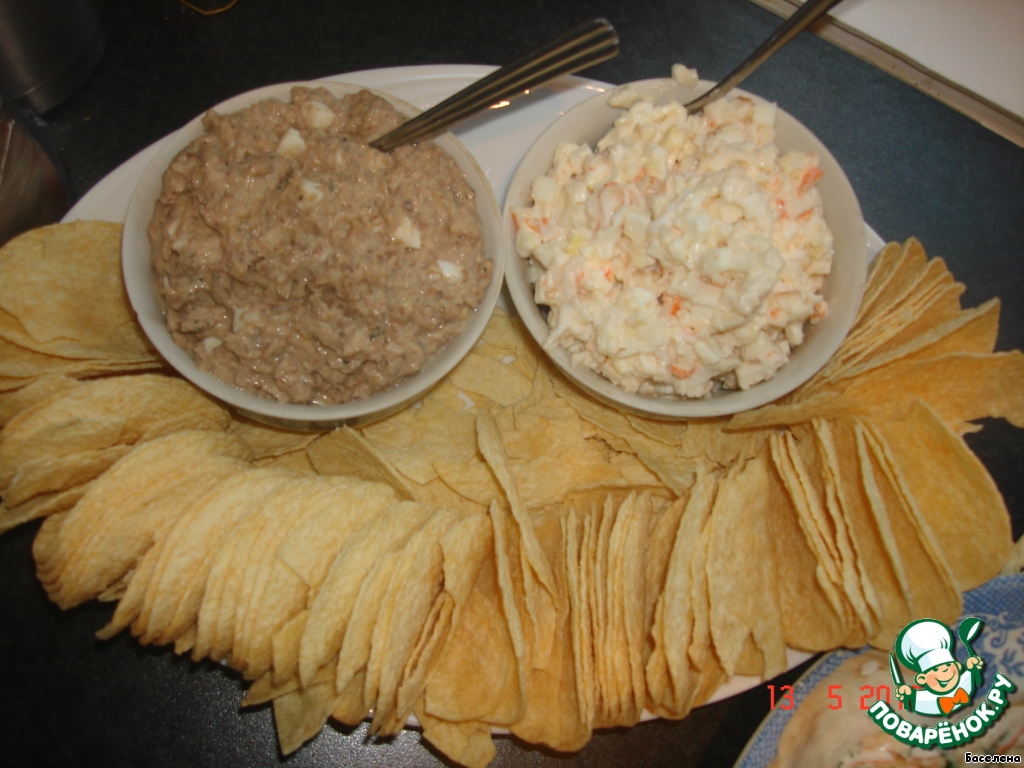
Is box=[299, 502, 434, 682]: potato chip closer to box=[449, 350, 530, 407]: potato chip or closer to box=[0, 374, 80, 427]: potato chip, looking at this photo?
box=[449, 350, 530, 407]: potato chip

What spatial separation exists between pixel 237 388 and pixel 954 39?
3.28m

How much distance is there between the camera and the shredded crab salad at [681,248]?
1.62 metres

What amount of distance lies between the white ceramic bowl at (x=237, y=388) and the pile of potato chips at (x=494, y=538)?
14cm

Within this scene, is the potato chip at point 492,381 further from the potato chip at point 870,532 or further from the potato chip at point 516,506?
the potato chip at point 870,532

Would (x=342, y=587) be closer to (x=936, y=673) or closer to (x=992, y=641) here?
(x=936, y=673)

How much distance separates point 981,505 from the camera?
5.51 ft

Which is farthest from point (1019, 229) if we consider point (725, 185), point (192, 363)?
point (192, 363)

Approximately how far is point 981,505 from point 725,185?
1.00 meters

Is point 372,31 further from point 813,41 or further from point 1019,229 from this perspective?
point 1019,229

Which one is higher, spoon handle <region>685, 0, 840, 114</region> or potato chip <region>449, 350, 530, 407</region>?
spoon handle <region>685, 0, 840, 114</region>

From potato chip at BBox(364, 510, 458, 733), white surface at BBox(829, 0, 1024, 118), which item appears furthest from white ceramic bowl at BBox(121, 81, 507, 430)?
white surface at BBox(829, 0, 1024, 118)

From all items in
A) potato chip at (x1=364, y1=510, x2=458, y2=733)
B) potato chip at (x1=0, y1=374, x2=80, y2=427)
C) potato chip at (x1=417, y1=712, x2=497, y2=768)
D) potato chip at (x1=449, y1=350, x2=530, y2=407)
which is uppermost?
potato chip at (x1=0, y1=374, x2=80, y2=427)

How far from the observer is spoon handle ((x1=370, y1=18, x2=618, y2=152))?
1612 mm

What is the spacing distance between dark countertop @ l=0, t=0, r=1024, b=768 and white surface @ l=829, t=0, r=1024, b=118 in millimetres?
146
